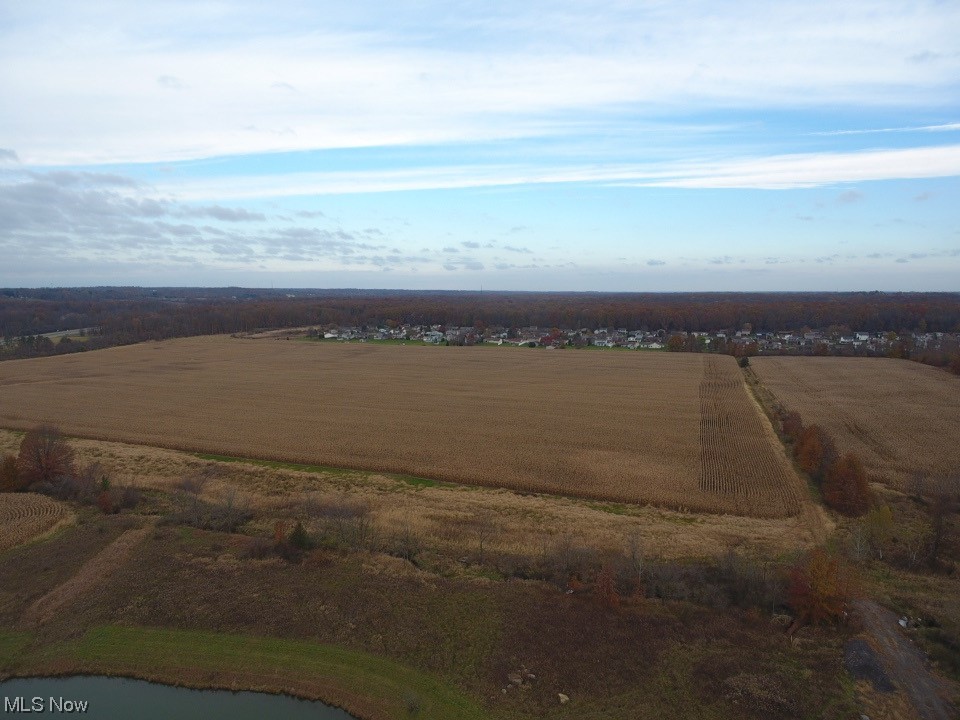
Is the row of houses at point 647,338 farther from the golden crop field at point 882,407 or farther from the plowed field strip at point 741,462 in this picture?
the plowed field strip at point 741,462

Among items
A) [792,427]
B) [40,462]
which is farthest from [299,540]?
[792,427]

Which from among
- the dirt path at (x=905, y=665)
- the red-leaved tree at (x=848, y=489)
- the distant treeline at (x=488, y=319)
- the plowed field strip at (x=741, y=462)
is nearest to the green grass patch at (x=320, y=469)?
the plowed field strip at (x=741, y=462)

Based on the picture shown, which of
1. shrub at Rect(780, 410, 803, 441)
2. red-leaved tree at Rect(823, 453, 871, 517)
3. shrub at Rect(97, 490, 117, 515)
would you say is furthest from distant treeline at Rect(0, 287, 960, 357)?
red-leaved tree at Rect(823, 453, 871, 517)

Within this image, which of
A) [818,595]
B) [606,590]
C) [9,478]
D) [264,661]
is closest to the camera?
[264,661]

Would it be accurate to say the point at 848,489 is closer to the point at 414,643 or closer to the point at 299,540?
the point at 414,643

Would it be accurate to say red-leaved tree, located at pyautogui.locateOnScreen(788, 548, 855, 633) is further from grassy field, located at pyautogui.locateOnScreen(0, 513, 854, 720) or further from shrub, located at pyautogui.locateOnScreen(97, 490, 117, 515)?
shrub, located at pyautogui.locateOnScreen(97, 490, 117, 515)

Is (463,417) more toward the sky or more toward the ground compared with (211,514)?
more toward the sky
